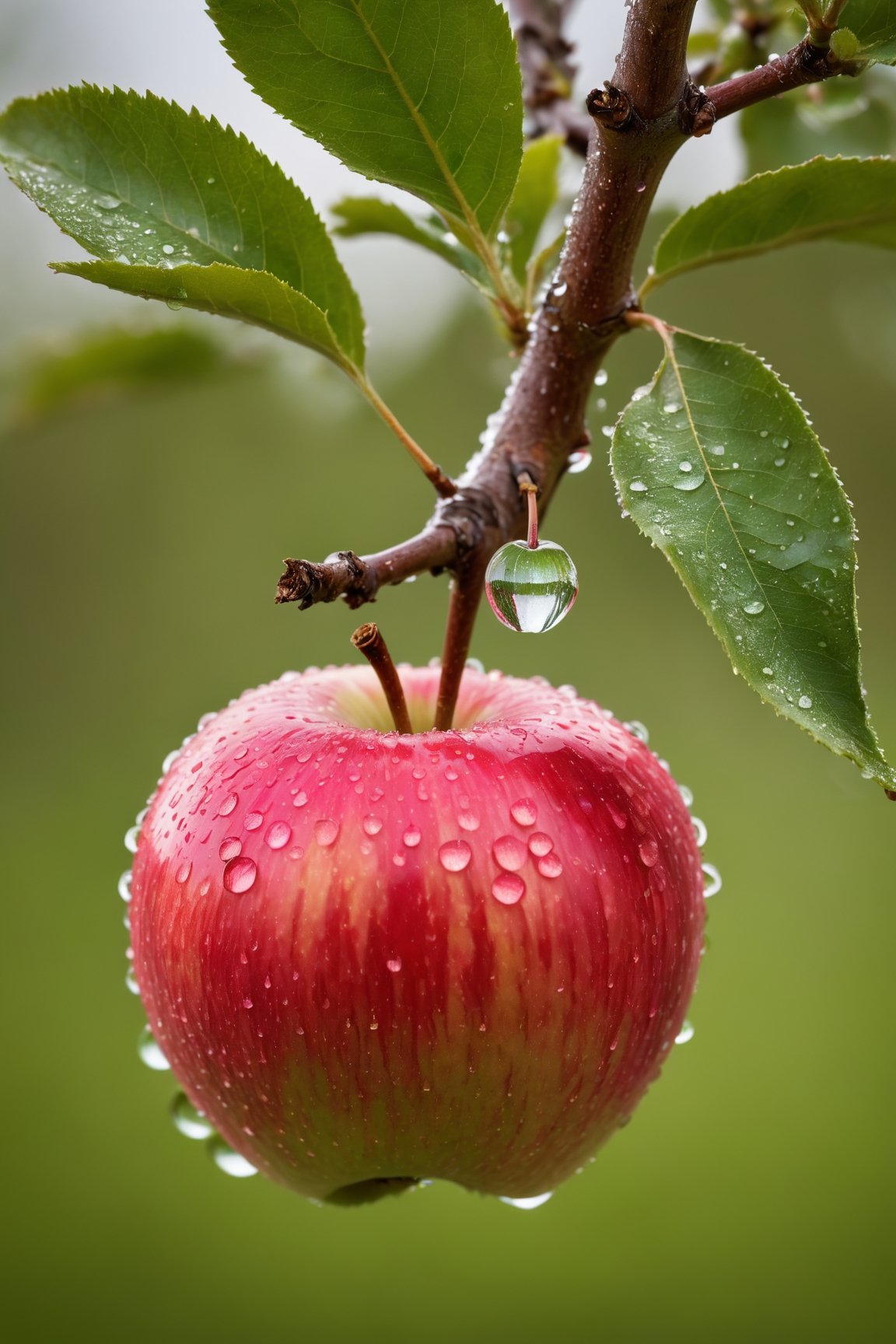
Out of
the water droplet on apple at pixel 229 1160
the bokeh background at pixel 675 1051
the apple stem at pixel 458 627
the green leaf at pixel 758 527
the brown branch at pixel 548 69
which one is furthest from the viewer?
the bokeh background at pixel 675 1051

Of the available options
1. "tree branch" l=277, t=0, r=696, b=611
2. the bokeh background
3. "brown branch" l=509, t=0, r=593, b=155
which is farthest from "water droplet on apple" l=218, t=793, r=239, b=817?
the bokeh background

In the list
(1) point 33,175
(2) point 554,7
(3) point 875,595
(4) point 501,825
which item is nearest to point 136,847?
(4) point 501,825

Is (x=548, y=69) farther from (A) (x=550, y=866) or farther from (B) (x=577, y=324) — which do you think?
(A) (x=550, y=866)

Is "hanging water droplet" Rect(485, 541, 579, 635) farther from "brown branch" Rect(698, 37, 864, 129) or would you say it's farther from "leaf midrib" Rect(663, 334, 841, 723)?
"brown branch" Rect(698, 37, 864, 129)

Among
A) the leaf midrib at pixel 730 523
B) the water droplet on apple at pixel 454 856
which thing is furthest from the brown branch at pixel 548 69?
the water droplet on apple at pixel 454 856

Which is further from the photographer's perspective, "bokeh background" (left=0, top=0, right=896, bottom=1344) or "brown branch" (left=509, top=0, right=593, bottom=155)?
"bokeh background" (left=0, top=0, right=896, bottom=1344)

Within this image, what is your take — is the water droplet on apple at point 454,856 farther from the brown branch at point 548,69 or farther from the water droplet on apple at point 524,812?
the brown branch at point 548,69
